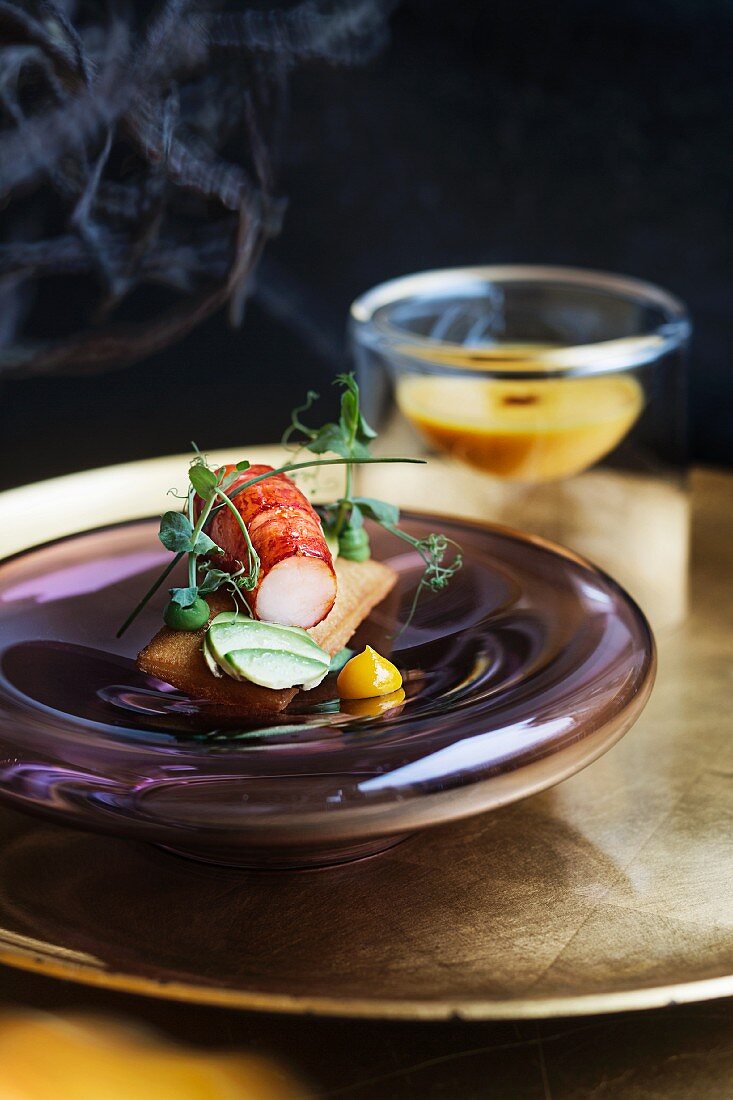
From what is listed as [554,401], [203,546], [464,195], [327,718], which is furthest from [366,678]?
[464,195]

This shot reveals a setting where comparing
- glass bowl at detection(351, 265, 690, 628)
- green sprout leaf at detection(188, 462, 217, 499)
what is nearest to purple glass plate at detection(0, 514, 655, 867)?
green sprout leaf at detection(188, 462, 217, 499)

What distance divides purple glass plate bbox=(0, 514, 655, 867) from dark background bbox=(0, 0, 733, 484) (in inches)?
49.9

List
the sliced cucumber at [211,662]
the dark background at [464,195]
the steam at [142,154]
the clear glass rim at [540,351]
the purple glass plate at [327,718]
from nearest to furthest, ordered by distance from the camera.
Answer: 1. the purple glass plate at [327,718]
2. the sliced cucumber at [211,662]
3. the clear glass rim at [540,351]
4. the steam at [142,154]
5. the dark background at [464,195]

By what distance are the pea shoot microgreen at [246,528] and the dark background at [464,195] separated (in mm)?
1272

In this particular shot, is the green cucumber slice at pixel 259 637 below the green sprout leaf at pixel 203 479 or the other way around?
below

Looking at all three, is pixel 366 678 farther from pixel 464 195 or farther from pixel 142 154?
pixel 464 195

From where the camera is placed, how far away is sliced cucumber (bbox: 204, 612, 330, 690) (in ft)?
2.67

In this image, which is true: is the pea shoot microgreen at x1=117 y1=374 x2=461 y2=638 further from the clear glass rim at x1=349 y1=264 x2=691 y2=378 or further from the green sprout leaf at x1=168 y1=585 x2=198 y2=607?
the clear glass rim at x1=349 y1=264 x2=691 y2=378

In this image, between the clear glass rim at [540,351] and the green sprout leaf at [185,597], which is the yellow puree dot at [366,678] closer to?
the green sprout leaf at [185,597]

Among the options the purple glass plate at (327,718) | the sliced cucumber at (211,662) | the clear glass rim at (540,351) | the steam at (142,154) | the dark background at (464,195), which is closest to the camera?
the purple glass plate at (327,718)

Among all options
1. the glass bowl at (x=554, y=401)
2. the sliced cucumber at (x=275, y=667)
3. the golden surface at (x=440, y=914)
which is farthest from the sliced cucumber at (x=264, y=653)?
the glass bowl at (x=554, y=401)

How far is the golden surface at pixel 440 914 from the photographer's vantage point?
0.74m

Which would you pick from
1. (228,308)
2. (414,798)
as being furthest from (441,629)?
(228,308)

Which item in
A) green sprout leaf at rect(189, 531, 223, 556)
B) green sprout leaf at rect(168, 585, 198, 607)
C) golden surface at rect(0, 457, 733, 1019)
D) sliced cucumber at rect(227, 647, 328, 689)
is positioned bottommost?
golden surface at rect(0, 457, 733, 1019)
